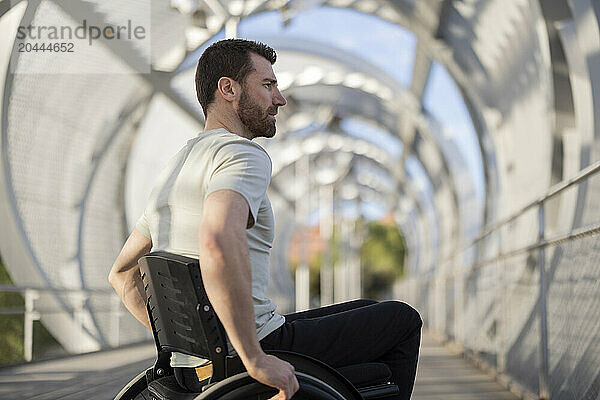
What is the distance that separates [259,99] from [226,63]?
0.47 ft

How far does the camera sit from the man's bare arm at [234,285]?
226 cm

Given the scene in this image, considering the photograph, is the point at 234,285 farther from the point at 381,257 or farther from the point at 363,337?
the point at 381,257

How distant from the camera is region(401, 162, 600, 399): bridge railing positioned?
4.37 meters

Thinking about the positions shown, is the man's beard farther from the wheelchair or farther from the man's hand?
the man's hand

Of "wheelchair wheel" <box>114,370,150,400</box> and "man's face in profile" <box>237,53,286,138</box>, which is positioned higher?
"man's face in profile" <box>237,53,286,138</box>

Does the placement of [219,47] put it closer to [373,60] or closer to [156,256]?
[156,256]

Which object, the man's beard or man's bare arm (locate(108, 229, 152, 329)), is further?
man's bare arm (locate(108, 229, 152, 329))

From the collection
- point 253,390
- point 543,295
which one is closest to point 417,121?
point 543,295

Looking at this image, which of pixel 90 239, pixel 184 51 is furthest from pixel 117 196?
pixel 184 51

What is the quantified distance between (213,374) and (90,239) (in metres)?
8.61

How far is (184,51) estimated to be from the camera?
9656 mm

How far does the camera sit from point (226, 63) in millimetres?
2705

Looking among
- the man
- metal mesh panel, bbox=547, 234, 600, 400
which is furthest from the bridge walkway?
the man

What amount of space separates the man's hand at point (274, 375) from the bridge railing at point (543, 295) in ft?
7.16
